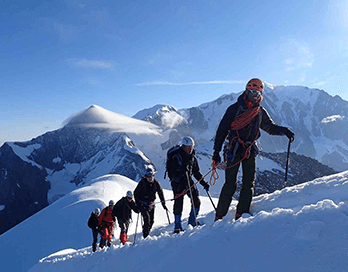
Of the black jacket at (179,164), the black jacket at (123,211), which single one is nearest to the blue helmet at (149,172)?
the black jacket at (179,164)

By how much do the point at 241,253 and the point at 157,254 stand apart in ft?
6.48

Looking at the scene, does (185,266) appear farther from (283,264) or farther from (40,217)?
(40,217)

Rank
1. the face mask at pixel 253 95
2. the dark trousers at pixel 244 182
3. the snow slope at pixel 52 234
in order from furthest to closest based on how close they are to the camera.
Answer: the snow slope at pixel 52 234 < the dark trousers at pixel 244 182 < the face mask at pixel 253 95

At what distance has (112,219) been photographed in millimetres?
13266

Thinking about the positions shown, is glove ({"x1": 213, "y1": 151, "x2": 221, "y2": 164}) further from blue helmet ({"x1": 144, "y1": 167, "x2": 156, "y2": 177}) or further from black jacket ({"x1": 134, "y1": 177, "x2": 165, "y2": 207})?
→ black jacket ({"x1": 134, "y1": 177, "x2": 165, "y2": 207})

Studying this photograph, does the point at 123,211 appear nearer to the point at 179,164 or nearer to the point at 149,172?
the point at 149,172

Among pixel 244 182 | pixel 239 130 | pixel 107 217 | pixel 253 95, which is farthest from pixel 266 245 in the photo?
pixel 107 217

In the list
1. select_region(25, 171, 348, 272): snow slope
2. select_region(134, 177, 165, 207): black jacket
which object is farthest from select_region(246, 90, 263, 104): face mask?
select_region(134, 177, 165, 207): black jacket

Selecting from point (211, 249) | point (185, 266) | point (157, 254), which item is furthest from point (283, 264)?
point (157, 254)

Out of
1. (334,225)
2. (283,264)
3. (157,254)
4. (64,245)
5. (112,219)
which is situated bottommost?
(64,245)

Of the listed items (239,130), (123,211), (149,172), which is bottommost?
(123,211)

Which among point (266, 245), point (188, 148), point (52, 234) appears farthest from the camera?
point (52, 234)

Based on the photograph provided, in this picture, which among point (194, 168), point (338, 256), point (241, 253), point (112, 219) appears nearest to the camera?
point (338, 256)

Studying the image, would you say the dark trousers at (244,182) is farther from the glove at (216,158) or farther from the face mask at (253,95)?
the face mask at (253,95)
